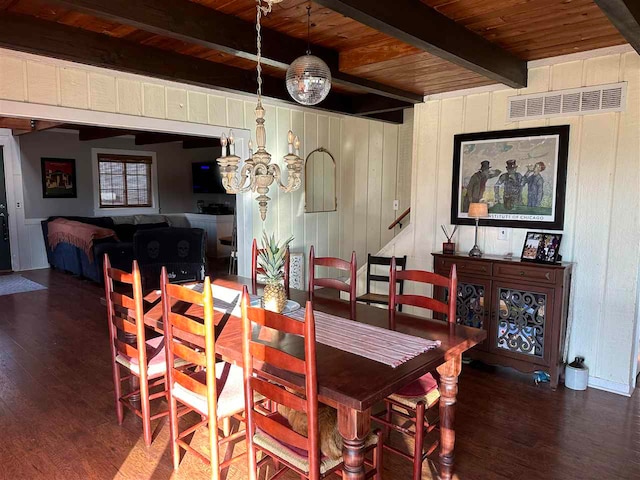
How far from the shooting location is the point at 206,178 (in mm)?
10414

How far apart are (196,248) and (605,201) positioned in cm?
499

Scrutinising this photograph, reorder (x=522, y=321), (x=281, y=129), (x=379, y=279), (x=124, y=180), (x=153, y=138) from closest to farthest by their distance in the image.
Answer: (x=522, y=321) < (x=379, y=279) < (x=281, y=129) < (x=153, y=138) < (x=124, y=180)

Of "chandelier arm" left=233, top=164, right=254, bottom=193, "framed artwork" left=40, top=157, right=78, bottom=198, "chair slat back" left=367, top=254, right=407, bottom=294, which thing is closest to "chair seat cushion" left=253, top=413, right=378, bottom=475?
"chandelier arm" left=233, top=164, right=254, bottom=193

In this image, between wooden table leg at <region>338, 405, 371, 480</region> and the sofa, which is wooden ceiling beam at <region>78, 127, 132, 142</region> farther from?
wooden table leg at <region>338, 405, 371, 480</region>

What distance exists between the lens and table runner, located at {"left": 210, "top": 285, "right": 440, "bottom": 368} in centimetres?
193

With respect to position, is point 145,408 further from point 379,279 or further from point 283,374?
point 379,279

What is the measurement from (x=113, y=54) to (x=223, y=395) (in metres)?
2.45

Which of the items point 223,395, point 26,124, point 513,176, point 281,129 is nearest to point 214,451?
point 223,395

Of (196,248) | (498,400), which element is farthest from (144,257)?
(498,400)

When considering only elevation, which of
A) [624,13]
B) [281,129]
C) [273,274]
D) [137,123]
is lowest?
[273,274]

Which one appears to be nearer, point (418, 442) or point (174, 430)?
point (418, 442)

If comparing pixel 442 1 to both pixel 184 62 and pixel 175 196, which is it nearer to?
pixel 184 62

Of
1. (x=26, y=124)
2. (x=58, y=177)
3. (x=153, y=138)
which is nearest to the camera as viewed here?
(x=26, y=124)

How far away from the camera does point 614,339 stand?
3.44 metres
